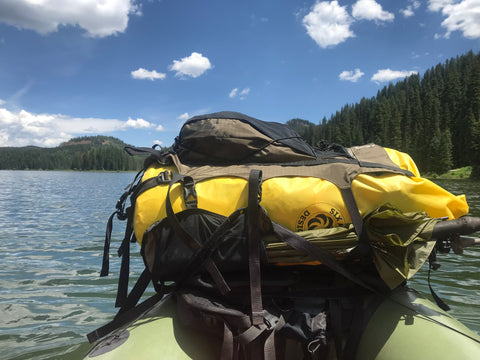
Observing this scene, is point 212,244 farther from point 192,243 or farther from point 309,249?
point 309,249

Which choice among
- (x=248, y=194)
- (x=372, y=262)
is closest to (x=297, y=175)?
(x=248, y=194)

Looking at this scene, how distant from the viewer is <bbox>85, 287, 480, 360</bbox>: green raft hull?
1.84 metres

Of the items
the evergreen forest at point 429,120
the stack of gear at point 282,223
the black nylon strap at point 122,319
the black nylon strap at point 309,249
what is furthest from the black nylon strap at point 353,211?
the evergreen forest at point 429,120

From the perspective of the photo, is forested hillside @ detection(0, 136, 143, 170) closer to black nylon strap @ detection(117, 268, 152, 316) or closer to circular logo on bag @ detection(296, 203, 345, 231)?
black nylon strap @ detection(117, 268, 152, 316)

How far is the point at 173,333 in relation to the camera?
218cm

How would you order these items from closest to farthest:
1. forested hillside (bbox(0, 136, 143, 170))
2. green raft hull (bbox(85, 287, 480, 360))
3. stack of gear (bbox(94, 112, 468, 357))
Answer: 1. green raft hull (bbox(85, 287, 480, 360))
2. stack of gear (bbox(94, 112, 468, 357))
3. forested hillside (bbox(0, 136, 143, 170))

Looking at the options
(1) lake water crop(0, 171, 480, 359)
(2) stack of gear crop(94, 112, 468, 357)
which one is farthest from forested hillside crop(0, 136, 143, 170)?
(2) stack of gear crop(94, 112, 468, 357)

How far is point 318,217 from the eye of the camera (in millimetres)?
2135

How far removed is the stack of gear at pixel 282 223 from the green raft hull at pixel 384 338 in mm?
180

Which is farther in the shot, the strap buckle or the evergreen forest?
the evergreen forest

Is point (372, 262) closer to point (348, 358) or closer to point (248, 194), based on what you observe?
point (348, 358)

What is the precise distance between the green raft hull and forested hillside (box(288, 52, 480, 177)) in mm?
63883

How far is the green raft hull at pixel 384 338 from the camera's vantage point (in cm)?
184

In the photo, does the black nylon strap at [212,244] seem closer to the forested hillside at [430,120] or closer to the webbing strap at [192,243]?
the webbing strap at [192,243]
